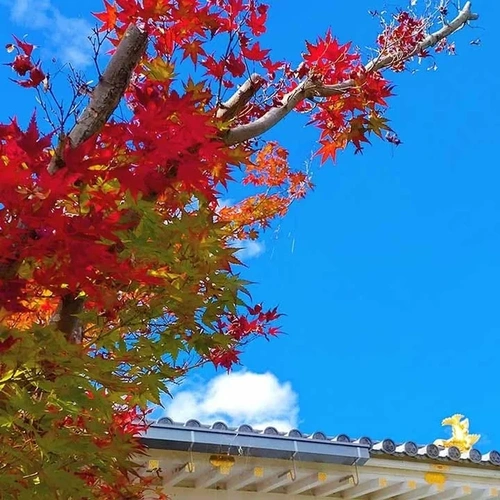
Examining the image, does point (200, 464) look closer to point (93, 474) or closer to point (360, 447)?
point (360, 447)

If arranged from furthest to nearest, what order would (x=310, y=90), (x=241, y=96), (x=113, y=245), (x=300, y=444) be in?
(x=300, y=444), (x=310, y=90), (x=241, y=96), (x=113, y=245)

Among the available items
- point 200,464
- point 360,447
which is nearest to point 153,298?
point 200,464

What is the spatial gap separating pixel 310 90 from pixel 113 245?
5.11 ft

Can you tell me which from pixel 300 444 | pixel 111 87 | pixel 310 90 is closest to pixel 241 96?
pixel 310 90

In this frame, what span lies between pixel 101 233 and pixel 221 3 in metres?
1.62

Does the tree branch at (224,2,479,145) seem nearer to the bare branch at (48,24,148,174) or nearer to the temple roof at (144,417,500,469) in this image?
the bare branch at (48,24,148,174)

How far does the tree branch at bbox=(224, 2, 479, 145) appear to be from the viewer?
3.02m

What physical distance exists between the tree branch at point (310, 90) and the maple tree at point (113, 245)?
13 millimetres

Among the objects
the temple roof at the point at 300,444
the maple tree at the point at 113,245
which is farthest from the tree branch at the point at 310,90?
the temple roof at the point at 300,444

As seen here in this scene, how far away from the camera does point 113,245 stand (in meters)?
2.13

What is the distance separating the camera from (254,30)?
122 inches

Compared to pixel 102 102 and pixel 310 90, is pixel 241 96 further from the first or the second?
pixel 102 102

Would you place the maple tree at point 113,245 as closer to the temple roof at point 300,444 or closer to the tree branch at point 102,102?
the tree branch at point 102,102

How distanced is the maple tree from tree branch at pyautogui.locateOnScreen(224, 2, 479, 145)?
0.04 feet
